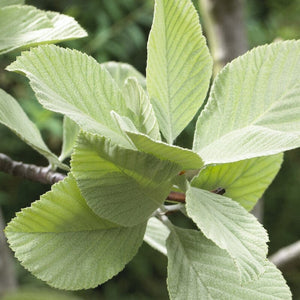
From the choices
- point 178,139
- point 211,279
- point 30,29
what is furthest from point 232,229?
point 178,139

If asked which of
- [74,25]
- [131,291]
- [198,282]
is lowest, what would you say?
[131,291]

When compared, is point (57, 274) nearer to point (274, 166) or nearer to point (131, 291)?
point (274, 166)

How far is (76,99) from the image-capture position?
230 mm

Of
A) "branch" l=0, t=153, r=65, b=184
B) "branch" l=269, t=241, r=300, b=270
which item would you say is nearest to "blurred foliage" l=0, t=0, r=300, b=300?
"branch" l=269, t=241, r=300, b=270

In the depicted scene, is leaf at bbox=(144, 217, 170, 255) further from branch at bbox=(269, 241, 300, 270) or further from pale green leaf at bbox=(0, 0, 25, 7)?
branch at bbox=(269, 241, 300, 270)

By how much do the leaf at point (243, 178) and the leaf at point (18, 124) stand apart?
8 centimetres

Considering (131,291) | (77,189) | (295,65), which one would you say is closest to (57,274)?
(77,189)

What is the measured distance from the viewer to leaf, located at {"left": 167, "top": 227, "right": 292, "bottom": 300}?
0.77 feet

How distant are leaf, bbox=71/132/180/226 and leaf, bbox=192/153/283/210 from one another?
29 millimetres

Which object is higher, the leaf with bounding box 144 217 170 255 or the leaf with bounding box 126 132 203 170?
the leaf with bounding box 126 132 203 170

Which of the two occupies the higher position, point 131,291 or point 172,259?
point 172,259

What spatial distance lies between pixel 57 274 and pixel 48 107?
75mm

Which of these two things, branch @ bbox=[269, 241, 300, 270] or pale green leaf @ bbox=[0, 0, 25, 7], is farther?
branch @ bbox=[269, 241, 300, 270]

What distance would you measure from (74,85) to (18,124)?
0.06 meters
